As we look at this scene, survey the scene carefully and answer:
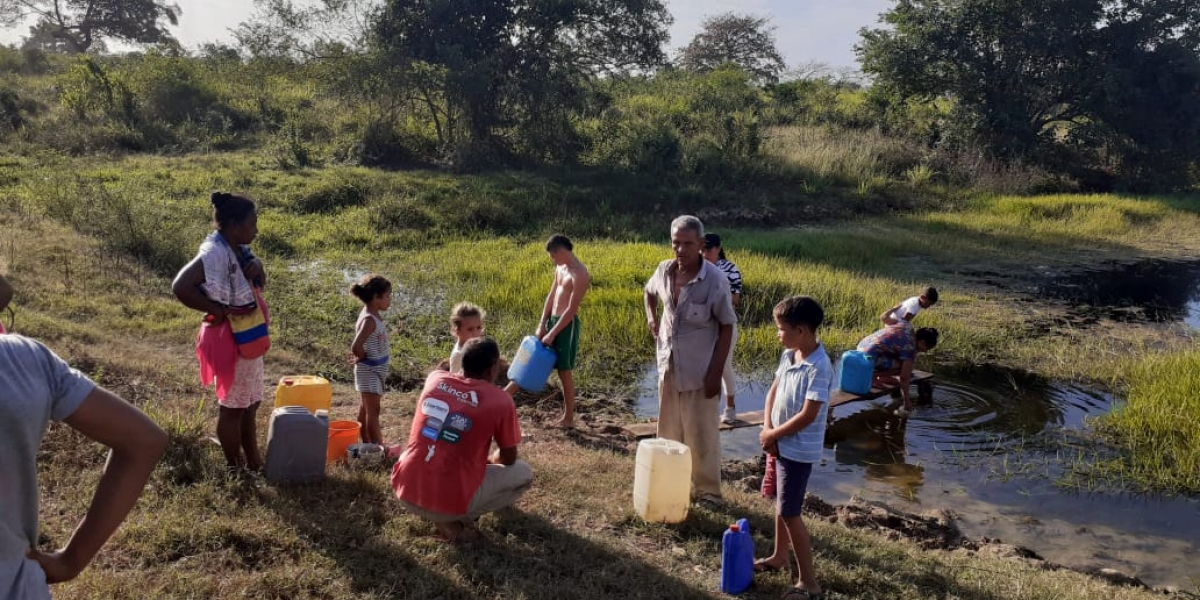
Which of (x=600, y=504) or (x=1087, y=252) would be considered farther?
(x=1087, y=252)

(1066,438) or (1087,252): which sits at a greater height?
(1087,252)

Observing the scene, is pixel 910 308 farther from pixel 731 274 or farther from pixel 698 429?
pixel 698 429

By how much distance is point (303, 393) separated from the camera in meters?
5.15

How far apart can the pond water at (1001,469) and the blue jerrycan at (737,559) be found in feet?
8.24

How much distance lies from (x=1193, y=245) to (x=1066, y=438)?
44.7ft

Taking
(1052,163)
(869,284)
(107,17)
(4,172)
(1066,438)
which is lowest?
(1066,438)

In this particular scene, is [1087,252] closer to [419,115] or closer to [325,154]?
[419,115]

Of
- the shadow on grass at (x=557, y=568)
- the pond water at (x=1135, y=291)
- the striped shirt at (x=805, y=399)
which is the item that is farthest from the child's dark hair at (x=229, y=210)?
the pond water at (x=1135, y=291)

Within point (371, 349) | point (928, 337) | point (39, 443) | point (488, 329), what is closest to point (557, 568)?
point (371, 349)

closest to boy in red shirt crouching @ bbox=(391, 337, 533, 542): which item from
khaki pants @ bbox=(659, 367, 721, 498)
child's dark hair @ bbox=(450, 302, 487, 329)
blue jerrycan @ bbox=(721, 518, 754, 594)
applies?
blue jerrycan @ bbox=(721, 518, 754, 594)

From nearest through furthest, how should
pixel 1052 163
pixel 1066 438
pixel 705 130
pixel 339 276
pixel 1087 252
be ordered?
1. pixel 1066 438
2. pixel 339 276
3. pixel 1087 252
4. pixel 705 130
5. pixel 1052 163

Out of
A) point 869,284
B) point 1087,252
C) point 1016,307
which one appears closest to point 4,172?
point 869,284

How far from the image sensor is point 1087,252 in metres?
16.3

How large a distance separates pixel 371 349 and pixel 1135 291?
1261cm
